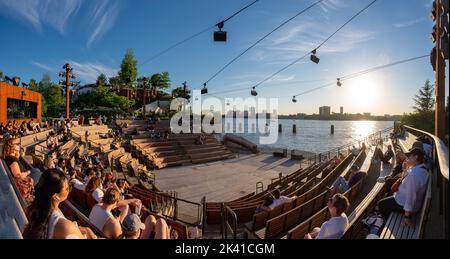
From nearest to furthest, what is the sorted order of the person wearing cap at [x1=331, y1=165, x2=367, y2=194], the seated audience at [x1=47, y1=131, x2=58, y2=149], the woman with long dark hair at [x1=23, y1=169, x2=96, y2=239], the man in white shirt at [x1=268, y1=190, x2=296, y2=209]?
the woman with long dark hair at [x1=23, y1=169, x2=96, y2=239] < the man in white shirt at [x1=268, y1=190, x2=296, y2=209] < the person wearing cap at [x1=331, y1=165, x2=367, y2=194] < the seated audience at [x1=47, y1=131, x2=58, y2=149]

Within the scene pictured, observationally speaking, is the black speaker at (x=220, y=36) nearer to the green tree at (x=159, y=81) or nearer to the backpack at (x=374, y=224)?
the backpack at (x=374, y=224)

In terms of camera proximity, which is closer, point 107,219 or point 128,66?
point 107,219

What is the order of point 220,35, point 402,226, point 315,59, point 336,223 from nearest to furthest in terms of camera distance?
point 336,223 < point 402,226 < point 220,35 < point 315,59

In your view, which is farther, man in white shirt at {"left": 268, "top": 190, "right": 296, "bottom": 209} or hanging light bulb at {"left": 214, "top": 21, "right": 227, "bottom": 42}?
hanging light bulb at {"left": 214, "top": 21, "right": 227, "bottom": 42}

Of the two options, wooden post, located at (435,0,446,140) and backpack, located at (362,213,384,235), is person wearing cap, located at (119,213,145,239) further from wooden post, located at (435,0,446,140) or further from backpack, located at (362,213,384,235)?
wooden post, located at (435,0,446,140)

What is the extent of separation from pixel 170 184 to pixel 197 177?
2.59m

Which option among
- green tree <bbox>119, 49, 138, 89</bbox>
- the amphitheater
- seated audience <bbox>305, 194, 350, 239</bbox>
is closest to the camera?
seated audience <bbox>305, 194, 350, 239</bbox>

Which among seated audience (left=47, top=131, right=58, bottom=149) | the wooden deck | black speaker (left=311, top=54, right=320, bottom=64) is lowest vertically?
the wooden deck

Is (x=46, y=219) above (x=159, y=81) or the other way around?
the other way around

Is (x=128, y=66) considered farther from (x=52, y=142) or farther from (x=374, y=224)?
(x=374, y=224)

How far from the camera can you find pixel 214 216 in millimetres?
8250

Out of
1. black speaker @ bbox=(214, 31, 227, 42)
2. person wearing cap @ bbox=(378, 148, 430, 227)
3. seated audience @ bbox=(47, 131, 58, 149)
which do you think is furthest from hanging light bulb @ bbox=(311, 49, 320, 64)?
seated audience @ bbox=(47, 131, 58, 149)

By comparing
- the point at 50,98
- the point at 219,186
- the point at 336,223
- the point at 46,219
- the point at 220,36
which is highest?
the point at 50,98

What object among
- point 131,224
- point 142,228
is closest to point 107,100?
point 142,228
